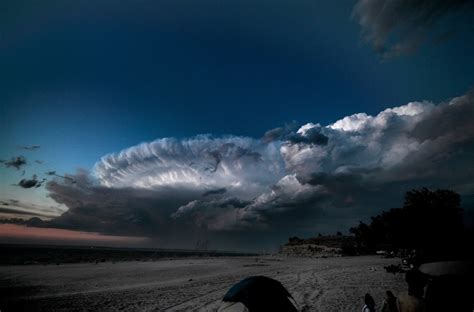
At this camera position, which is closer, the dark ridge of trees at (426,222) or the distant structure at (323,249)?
the dark ridge of trees at (426,222)

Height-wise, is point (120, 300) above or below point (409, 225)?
below

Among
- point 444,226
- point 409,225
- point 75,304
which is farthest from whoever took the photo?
point 409,225

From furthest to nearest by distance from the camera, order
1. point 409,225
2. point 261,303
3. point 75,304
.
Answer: point 409,225 < point 75,304 < point 261,303

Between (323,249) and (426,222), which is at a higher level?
(426,222)

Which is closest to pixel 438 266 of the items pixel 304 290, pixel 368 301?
pixel 368 301

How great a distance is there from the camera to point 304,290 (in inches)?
808

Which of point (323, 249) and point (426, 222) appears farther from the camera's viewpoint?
point (323, 249)

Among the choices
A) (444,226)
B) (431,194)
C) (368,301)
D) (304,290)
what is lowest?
(304,290)

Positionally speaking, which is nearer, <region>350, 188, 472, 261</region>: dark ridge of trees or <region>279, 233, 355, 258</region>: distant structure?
<region>350, 188, 472, 261</region>: dark ridge of trees

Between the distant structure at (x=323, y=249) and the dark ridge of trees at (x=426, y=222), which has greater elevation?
the dark ridge of trees at (x=426, y=222)

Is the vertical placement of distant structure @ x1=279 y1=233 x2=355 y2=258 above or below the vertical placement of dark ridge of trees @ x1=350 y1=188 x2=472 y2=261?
below

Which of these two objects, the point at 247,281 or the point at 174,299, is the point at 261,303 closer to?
the point at 247,281

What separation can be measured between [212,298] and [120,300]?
6387 millimetres

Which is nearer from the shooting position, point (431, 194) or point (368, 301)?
point (368, 301)
